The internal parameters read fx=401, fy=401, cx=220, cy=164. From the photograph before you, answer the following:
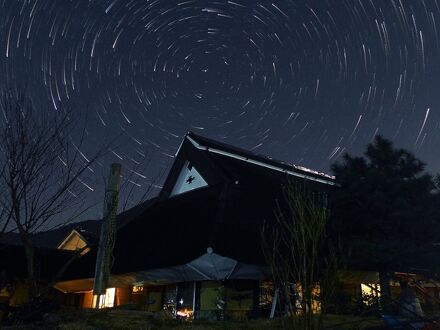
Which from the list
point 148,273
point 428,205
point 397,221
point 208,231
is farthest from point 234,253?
point 428,205

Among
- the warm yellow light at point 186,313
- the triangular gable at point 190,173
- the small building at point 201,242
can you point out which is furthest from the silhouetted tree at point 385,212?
the warm yellow light at point 186,313

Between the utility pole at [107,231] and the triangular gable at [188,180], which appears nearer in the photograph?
the utility pole at [107,231]

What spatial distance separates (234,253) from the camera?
39.4 ft

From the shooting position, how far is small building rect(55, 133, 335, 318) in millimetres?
12336

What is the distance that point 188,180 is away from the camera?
59.5 feet

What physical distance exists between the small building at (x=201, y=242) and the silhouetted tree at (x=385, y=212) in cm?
172

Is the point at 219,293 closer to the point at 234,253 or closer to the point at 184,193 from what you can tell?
the point at 234,253

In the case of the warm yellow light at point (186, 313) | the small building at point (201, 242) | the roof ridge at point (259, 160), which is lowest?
the warm yellow light at point (186, 313)

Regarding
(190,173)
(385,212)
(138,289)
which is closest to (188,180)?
(190,173)

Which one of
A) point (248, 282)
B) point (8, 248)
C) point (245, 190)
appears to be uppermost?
point (245, 190)

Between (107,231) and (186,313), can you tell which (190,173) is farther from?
(186,313)

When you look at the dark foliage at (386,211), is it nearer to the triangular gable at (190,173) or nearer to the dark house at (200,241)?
the dark house at (200,241)

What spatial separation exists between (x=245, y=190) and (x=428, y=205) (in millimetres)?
6352

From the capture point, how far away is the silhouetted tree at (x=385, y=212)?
12.3 metres
